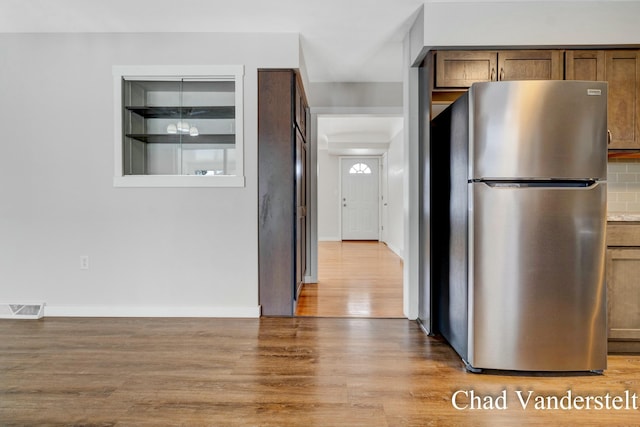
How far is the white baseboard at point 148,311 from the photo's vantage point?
124 inches

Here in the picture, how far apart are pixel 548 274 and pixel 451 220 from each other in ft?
2.09

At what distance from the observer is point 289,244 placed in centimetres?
316

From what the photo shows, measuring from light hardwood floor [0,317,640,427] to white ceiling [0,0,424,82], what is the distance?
2.47 m

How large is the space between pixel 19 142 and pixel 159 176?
127cm

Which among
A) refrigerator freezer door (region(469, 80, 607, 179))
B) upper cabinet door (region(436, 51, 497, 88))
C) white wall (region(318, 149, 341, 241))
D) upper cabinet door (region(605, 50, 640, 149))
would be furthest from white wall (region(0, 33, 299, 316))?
white wall (region(318, 149, 341, 241))

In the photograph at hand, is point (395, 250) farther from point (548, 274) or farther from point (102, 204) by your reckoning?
point (102, 204)

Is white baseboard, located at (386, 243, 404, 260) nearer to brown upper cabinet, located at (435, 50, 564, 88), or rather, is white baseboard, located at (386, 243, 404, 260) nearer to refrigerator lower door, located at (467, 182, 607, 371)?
brown upper cabinet, located at (435, 50, 564, 88)

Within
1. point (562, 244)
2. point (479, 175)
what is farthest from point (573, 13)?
point (562, 244)

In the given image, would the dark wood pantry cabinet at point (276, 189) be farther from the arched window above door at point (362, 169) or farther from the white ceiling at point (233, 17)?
the arched window above door at point (362, 169)

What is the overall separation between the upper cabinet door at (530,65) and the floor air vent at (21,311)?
419cm

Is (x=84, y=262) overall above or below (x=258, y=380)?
above

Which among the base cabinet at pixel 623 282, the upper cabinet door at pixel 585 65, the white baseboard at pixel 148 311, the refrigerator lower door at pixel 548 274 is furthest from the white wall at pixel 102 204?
the base cabinet at pixel 623 282

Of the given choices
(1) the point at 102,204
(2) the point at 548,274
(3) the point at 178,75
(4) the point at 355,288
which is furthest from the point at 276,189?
(2) the point at 548,274

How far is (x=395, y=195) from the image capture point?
24.9 feet
